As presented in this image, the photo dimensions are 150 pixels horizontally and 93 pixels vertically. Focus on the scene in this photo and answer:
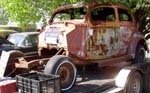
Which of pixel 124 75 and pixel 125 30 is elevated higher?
pixel 125 30

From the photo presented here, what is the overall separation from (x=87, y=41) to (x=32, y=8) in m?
3.85

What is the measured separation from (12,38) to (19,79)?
787 cm

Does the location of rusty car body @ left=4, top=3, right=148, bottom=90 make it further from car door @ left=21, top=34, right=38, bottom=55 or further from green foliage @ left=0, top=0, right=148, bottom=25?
car door @ left=21, top=34, right=38, bottom=55

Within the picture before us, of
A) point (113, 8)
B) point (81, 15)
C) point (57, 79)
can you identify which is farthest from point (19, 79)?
point (113, 8)

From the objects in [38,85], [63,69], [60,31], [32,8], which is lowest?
[38,85]

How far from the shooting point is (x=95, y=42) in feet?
24.3

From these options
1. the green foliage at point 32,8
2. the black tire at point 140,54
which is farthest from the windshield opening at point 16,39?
the black tire at point 140,54

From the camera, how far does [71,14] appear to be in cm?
830

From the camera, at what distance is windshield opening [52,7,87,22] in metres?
7.85

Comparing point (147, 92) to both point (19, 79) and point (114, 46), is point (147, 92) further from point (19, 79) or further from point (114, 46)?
point (19, 79)

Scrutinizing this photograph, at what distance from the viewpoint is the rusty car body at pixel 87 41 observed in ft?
20.9

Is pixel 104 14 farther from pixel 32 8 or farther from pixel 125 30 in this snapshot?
pixel 32 8

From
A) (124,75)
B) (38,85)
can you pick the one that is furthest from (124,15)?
(38,85)

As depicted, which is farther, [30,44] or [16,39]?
[16,39]
